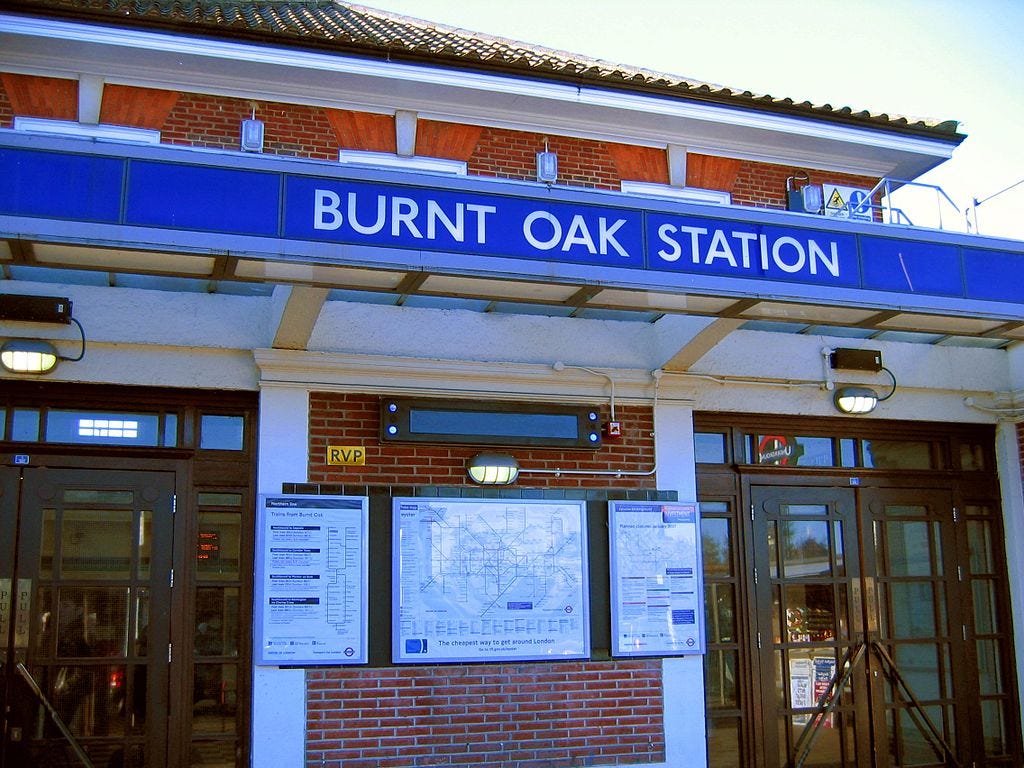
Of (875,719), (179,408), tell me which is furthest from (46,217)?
(875,719)

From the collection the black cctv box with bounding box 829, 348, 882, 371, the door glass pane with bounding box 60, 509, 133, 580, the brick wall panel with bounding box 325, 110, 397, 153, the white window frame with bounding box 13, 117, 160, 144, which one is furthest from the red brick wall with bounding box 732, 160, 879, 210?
the door glass pane with bounding box 60, 509, 133, 580

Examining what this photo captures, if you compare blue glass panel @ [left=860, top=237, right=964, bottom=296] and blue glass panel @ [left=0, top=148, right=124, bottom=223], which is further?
blue glass panel @ [left=860, top=237, right=964, bottom=296]

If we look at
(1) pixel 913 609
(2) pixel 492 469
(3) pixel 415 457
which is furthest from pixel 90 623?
(1) pixel 913 609

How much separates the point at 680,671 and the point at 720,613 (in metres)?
0.65

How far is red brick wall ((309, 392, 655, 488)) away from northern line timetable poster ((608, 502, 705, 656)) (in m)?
0.28

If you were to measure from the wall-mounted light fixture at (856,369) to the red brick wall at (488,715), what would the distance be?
2.63 metres

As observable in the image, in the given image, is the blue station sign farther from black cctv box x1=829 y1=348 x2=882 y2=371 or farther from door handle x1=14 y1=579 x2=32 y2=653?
door handle x1=14 y1=579 x2=32 y2=653

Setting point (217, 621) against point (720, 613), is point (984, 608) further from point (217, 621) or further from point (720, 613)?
point (217, 621)

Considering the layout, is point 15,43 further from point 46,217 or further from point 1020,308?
point 1020,308

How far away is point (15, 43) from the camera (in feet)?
26.3

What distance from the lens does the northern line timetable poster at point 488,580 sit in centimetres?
793

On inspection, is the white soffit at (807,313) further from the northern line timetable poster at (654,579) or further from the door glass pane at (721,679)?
the door glass pane at (721,679)

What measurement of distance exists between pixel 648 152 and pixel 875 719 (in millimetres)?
4970

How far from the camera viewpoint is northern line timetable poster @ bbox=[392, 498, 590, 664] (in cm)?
793
